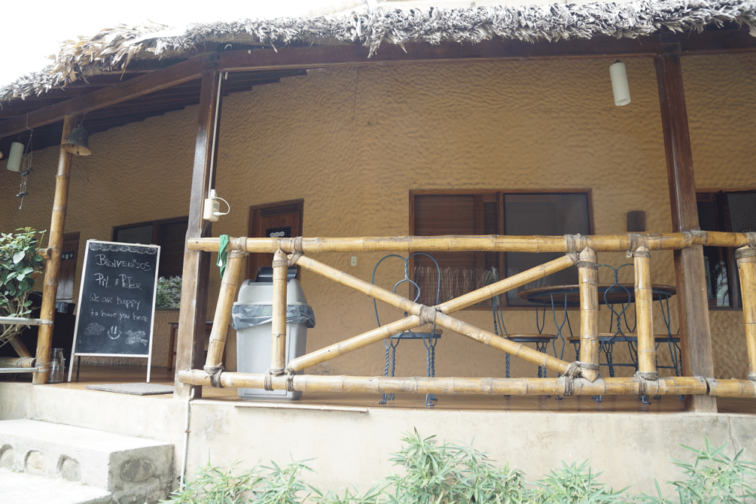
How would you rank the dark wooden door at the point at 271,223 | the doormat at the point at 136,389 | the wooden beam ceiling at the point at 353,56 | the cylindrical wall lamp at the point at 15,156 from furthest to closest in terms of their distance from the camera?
1. the dark wooden door at the point at 271,223
2. the cylindrical wall lamp at the point at 15,156
3. the doormat at the point at 136,389
4. the wooden beam ceiling at the point at 353,56

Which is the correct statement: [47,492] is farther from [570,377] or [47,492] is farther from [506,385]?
[570,377]

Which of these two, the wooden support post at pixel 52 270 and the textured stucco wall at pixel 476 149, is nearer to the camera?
the wooden support post at pixel 52 270

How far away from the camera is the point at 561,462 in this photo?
2643 mm

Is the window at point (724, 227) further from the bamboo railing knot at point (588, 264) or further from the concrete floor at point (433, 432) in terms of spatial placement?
the bamboo railing knot at point (588, 264)

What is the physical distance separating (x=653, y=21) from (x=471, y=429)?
2430 millimetres

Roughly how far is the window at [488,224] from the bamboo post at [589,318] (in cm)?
238

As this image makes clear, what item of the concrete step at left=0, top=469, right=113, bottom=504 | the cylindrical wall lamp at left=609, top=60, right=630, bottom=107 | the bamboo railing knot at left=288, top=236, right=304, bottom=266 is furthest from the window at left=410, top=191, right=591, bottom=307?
the concrete step at left=0, top=469, right=113, bottom=504

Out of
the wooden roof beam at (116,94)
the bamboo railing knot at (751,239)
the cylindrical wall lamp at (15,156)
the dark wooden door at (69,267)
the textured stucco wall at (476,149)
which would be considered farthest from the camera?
the dark wooden door at (69,267)

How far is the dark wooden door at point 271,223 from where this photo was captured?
5.82m

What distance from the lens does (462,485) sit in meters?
2.50

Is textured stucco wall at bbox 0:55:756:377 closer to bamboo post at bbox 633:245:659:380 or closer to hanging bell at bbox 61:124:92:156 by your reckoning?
hanging bell at bbox 61:124:92:156

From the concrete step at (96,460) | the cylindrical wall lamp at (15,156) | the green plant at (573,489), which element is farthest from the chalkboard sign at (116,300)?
the green plant at (573,489)

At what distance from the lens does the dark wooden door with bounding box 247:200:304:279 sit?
5.82 meters

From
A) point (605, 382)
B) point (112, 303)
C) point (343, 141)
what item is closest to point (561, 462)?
point (605, 382)
